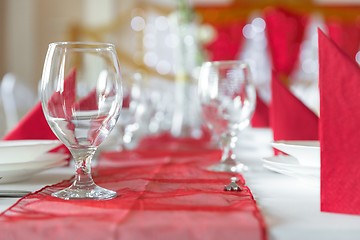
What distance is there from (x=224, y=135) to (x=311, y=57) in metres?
4.57

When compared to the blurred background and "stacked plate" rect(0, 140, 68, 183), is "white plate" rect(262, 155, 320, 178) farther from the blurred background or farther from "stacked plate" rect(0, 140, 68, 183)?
the blurred background

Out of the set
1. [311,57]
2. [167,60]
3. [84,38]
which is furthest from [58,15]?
[311,57]

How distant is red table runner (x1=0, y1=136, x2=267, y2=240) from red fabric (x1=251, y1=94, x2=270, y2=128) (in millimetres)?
1052

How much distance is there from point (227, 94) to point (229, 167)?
0.38 ft

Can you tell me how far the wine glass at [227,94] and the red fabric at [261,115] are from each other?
855 mm

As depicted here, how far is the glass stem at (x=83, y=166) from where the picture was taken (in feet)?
2.35

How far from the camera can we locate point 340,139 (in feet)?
2.09

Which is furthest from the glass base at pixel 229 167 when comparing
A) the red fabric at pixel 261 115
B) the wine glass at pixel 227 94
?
the red fabric at pixel 261 115

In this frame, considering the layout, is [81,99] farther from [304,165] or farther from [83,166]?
[304,165]

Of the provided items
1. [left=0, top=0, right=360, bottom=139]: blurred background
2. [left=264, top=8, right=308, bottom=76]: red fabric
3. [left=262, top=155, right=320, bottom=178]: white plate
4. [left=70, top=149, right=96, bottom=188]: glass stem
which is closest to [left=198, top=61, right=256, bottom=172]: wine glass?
[left=262, top=155, right=320, bottom=178]: white plate

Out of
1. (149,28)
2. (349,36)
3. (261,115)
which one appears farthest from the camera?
(149,28)

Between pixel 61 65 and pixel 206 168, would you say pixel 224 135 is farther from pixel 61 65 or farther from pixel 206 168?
pixel 61 65

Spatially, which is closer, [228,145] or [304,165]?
[304,165]

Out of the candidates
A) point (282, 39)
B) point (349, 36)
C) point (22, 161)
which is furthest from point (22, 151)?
point (349, 36)
